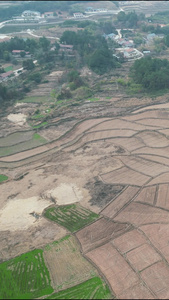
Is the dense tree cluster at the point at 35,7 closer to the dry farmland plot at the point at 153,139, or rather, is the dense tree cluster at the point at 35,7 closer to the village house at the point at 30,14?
the village house at the point at 30,14

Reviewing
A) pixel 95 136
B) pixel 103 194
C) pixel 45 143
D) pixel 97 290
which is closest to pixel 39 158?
pixel 45 143

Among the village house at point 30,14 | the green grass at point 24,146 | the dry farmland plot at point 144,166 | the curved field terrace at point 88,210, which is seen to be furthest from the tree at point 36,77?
the village house at point 30,14

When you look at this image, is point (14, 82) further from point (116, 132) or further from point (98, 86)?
point (116, 132)

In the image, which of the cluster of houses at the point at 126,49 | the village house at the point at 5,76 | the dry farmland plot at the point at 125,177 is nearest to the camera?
the dry farmland plot at the point at 125,177

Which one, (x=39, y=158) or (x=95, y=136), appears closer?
(x=39, y=158)

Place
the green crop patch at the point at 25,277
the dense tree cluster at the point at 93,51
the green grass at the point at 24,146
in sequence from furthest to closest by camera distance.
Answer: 1. the dense tree cluster at the point at 93,51
2. the green grass at the point at 24,146
3. the green crop patch at the point at 25,277

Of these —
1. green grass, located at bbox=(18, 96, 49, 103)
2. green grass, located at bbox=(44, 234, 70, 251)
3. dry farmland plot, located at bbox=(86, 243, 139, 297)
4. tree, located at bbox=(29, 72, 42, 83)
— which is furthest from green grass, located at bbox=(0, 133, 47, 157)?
tree, located at bbox=(29, 72, 42, 83)

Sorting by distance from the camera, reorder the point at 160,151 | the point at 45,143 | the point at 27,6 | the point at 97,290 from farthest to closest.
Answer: the point at 27,6, the point at 45,143, the point at 160,151, the point at 97,290
